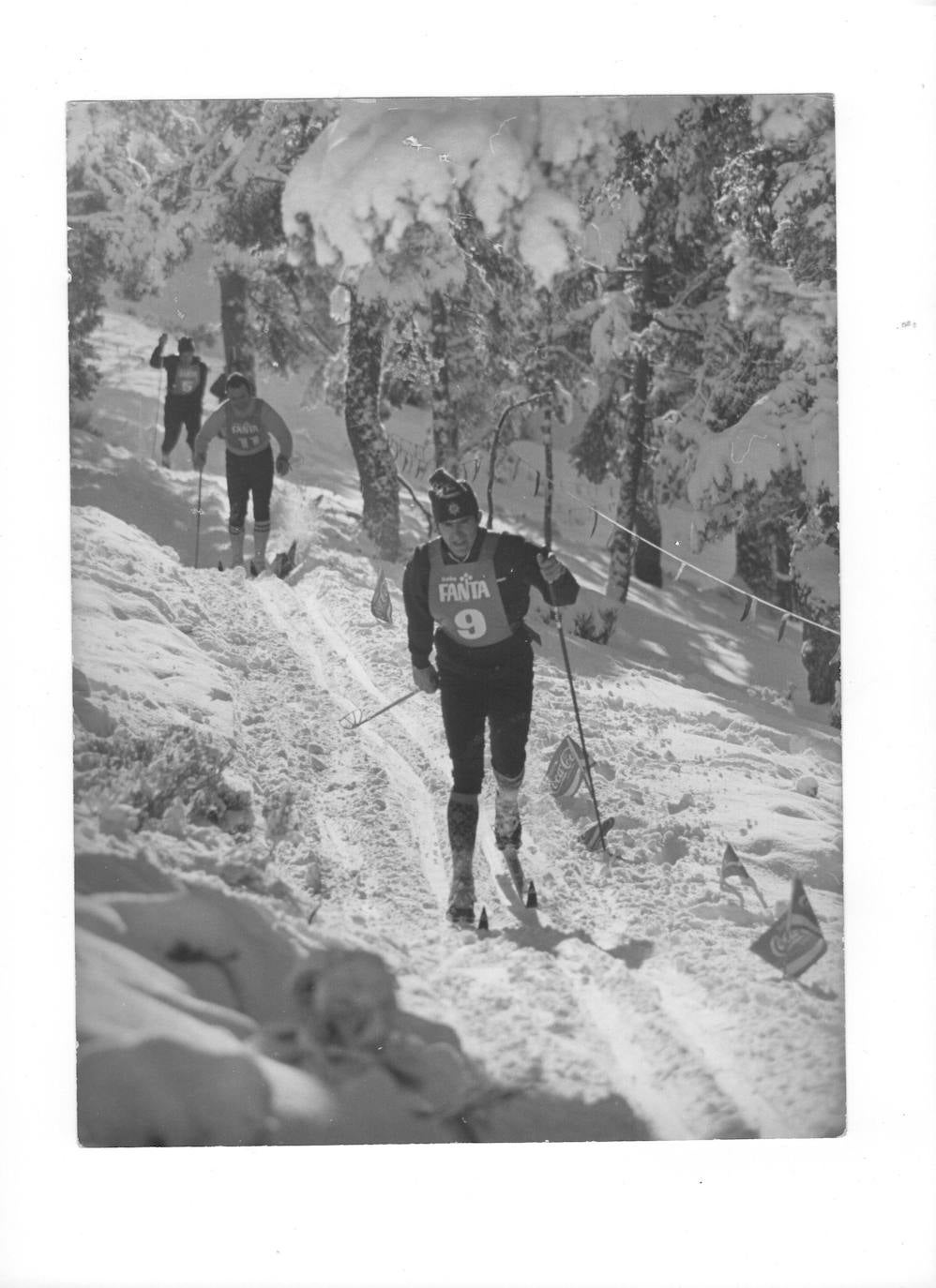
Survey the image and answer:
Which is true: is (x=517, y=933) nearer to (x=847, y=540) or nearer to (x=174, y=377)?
(x=847, y=540)

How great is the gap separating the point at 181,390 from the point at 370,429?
2.67ft

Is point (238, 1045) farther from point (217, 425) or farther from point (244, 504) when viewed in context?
point (217, 425)

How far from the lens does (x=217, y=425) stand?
4.77 meters

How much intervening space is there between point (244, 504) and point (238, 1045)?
2.21 m

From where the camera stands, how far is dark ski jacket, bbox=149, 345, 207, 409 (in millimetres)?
4609

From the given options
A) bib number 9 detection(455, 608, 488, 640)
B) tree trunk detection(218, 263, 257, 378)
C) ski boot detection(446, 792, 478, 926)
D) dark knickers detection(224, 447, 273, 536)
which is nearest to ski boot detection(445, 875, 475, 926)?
ski boot detection(446, 792, 478, 926)

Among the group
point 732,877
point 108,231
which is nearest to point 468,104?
point 108,231

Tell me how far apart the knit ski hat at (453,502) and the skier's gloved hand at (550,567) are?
324 millimetres

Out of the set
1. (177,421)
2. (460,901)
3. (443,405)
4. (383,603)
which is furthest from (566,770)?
(177,421)

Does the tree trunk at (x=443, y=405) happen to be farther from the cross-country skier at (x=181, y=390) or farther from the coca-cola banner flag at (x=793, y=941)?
the coca-cola banner flag at (x=793, y=941)

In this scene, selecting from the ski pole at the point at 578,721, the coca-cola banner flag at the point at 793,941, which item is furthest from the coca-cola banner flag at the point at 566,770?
the coca-cola banner flag at the point at 793,941

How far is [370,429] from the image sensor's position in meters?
4.72

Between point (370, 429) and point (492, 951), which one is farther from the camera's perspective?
point (370, 429)

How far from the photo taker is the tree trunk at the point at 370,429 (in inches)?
185
